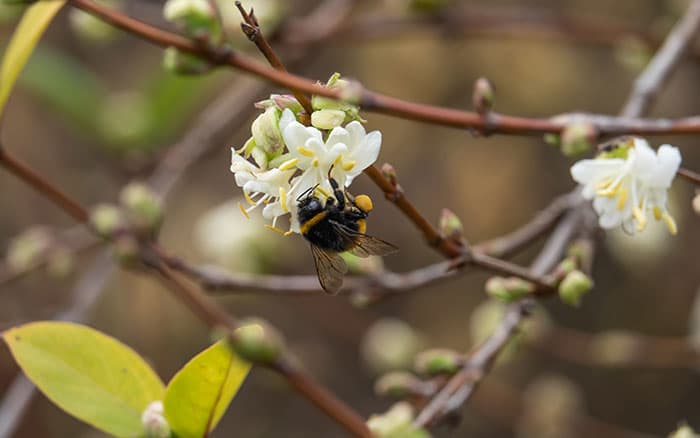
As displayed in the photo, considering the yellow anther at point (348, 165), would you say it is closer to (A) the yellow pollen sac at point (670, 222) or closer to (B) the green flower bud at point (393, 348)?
(A) the yellow pollen sac at point (670, 222)

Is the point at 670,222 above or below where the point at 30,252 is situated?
above

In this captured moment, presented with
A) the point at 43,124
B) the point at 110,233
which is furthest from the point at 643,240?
the point at 43,124

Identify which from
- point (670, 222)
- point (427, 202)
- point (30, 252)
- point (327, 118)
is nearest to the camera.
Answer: point (327, 118)

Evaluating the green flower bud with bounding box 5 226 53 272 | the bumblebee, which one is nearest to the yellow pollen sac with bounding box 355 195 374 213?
the bumblebee

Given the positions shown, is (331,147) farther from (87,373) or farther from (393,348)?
(393,348)

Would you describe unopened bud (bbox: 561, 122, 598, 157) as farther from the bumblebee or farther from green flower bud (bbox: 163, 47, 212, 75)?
green flower bud (bbox: 163, 47, 212, 75)

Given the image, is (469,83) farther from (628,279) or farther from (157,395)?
(157,395)

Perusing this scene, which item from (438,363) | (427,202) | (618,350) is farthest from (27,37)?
(427,202)
